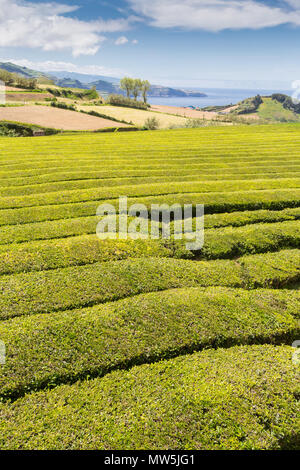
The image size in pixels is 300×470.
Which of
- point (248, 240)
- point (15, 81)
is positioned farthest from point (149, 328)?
point (15, 81)

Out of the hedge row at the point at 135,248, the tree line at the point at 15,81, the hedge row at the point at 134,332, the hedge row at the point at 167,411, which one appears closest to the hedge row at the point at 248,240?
the hedge row at the point at 135,248

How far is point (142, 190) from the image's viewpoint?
68.8 ft

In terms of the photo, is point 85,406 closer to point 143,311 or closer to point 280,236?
point 143,311

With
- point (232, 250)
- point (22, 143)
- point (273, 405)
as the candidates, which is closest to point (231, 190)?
point (232, 250)

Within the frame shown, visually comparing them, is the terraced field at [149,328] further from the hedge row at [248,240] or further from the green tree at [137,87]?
the green tree at [137,87]

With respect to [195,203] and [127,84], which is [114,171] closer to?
[195,203]

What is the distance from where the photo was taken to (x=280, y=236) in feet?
50.6

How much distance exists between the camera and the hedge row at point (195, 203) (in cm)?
1722

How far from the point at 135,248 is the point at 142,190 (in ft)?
25.9

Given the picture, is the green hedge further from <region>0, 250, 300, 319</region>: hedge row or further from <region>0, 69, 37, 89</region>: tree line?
<region>0, 69, 37, 89</region>: tree line

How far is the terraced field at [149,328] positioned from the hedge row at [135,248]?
63 millimetres

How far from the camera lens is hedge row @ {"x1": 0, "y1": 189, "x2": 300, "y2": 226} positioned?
56.5 ft

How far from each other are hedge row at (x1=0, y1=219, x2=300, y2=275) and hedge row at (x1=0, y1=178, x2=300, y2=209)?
5.79 meters

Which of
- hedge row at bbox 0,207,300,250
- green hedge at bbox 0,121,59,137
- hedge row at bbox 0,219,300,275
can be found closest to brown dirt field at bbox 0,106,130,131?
green hedge at bbox 0,121,59,137
